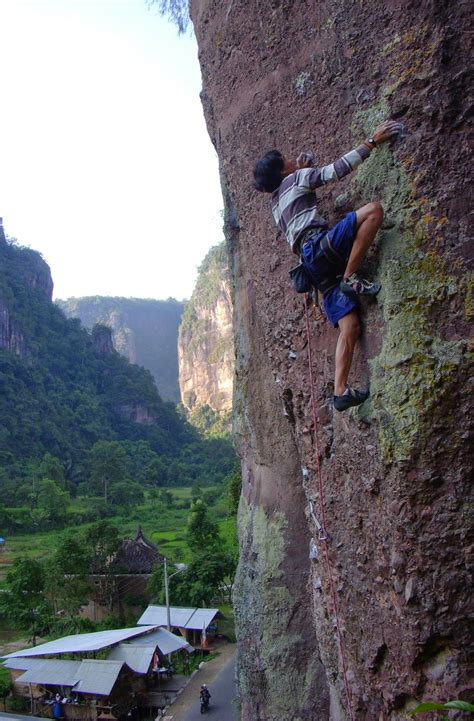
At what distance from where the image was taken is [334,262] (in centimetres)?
280

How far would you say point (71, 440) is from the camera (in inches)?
2493

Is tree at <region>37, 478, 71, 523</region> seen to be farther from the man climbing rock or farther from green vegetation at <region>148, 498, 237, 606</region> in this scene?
the man climbing rock

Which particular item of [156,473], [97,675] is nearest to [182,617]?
[97,675]

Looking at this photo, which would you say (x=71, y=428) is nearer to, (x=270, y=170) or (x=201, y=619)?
(x=201, y=619)

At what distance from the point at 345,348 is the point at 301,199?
0.77 m

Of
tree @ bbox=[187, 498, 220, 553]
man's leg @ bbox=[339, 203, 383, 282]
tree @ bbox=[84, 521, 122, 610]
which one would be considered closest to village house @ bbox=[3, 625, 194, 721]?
tree @ bbox=[84, 521, 122, 610]

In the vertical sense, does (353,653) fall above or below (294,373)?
below

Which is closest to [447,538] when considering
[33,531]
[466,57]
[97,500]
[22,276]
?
[466,57]

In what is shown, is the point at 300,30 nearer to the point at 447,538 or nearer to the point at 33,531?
the point at 447,538

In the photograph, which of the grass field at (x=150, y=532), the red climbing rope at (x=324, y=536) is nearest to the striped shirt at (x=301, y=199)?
the red climbing rope at (x=324, y=536)

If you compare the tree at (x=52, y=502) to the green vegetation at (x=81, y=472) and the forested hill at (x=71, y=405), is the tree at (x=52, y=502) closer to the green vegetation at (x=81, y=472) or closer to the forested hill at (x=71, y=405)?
the green vegetation at (x=81, y=472)

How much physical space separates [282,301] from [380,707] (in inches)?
78.3

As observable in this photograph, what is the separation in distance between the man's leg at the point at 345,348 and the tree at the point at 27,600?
1981 cm

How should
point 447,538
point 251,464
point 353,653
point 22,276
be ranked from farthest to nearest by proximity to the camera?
point 22,276
point 251,464
point 353,653
point 447,538
